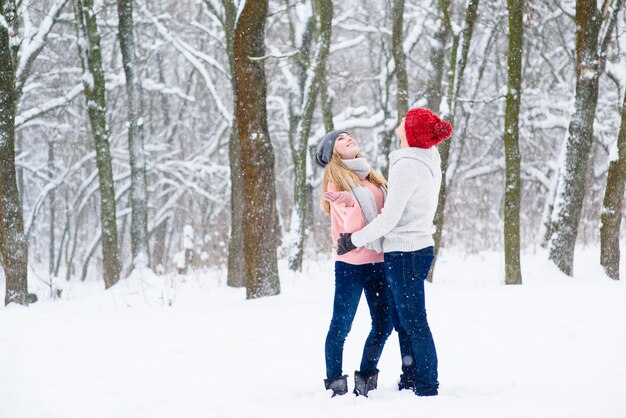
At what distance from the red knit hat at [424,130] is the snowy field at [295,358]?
1573 mm

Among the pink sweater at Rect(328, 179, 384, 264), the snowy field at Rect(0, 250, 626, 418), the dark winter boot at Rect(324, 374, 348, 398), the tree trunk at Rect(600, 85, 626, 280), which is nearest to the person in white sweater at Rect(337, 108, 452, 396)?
the pink sweater at Rect(328, 179, 384, 264)

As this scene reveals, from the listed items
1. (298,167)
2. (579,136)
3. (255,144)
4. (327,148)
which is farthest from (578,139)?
(327,148)

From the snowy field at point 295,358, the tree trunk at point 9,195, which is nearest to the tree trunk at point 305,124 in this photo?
the snowy field at point 295,358

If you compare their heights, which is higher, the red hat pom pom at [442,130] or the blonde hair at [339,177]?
the red hat pom pom at [442,130]

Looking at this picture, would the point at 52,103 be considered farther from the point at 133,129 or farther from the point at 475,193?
the point at 475,193

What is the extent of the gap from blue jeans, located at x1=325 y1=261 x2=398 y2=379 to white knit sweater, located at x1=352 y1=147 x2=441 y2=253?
0.27m

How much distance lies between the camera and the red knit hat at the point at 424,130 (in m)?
4.00

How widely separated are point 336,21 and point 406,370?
1396 centimetres

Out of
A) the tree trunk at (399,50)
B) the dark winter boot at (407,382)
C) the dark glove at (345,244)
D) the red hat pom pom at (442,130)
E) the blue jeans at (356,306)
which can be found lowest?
the dark winter boot at (407,382)

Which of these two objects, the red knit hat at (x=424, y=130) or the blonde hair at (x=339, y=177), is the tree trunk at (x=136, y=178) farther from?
the red knit hat at (x=424, y=130)

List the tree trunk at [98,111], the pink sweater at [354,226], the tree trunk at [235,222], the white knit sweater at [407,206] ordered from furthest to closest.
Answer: the tree trunk at [98,111]
the tree trunk at [235,222]
the pink sweater at [354,226]
the white knit sweater at [407,206]

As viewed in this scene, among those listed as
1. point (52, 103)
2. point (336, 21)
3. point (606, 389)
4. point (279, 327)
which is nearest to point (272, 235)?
point (279, 327)

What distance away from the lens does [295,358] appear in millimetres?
5441

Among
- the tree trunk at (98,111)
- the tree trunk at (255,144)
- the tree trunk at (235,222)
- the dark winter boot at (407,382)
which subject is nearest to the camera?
the dark winter boot at (407,382)
